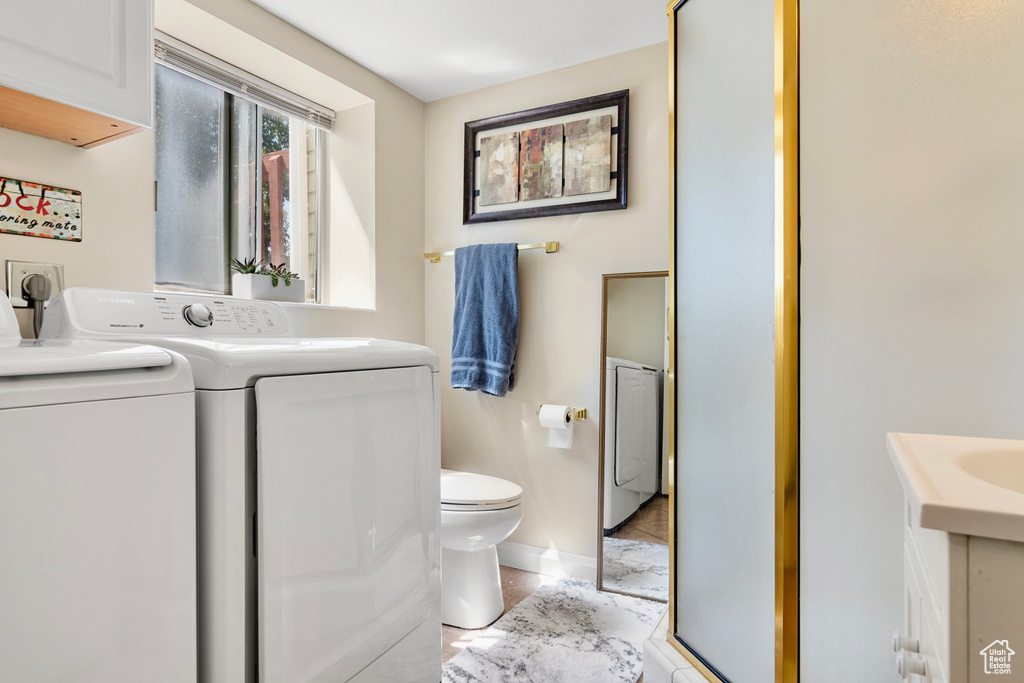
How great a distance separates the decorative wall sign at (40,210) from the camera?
1349 millimetres

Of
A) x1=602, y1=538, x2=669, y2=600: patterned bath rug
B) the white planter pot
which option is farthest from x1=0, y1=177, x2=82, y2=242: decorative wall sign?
x1=602, y1=538, x2=669, y2=600: patterned bath rug

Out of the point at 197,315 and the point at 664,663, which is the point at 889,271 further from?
the point at 197,315

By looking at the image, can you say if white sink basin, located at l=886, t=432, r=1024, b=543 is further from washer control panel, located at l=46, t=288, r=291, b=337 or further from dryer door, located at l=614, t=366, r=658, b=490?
washer control panel, located at l=46, t=288, r=291, b=337

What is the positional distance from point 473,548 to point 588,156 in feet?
5.43

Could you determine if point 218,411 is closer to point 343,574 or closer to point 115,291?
point 343,574

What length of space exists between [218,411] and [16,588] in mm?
326

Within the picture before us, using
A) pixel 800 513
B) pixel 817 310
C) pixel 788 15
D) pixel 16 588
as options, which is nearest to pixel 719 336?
pixel 817 310

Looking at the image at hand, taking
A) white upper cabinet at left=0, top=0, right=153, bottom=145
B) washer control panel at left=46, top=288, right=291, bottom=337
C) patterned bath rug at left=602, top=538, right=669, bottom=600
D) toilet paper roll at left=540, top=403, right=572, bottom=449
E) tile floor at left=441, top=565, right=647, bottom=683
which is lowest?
tile floor at left=441, top=565, right=647, bottom=683

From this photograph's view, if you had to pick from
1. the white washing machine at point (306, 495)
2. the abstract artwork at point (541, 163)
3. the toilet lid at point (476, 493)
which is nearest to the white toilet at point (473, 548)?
the toilet lid at point (476, 493)

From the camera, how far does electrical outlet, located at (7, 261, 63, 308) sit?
1.34 m

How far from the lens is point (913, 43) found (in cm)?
106

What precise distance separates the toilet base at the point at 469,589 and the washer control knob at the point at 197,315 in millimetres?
1139

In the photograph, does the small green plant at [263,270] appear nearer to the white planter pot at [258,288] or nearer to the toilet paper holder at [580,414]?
the white planter pot at [258,288]

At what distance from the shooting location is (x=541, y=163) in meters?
2.46
